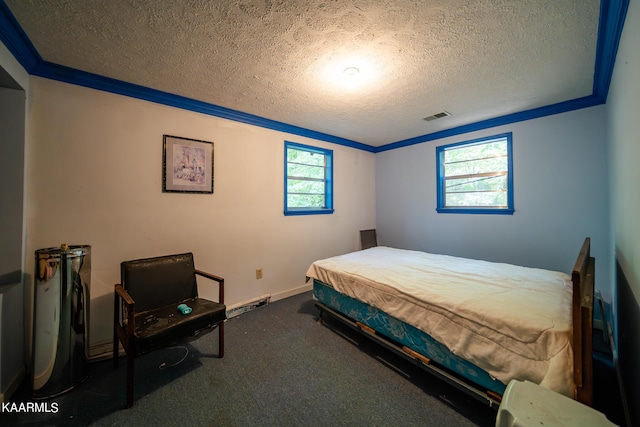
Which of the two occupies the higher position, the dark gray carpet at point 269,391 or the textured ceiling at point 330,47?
the textured ceiling at point 330,47

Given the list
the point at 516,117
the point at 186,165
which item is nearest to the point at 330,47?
the point at 186,165

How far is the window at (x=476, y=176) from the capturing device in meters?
3.03

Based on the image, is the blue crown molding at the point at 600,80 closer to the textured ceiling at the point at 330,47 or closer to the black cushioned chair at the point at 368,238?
the textured ceiling at the point at 330,47

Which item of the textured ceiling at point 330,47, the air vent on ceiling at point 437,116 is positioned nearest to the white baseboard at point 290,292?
the textured ceiling at point 330,47

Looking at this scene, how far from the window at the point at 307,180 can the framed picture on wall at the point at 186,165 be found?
1.04 meters

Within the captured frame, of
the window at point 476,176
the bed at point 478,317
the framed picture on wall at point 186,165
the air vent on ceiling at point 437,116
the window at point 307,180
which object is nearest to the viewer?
the bed at point 478,317

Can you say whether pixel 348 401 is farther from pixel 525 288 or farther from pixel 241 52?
pixel 241 52

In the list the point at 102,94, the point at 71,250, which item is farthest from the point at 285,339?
the point at 102,94

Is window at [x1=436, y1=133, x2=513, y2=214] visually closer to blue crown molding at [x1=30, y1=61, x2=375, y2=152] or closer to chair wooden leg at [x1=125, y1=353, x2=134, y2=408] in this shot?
blue crown molding at [x1=30, y1=61, x2=375, y2=152]

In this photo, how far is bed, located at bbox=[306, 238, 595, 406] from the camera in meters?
1.09

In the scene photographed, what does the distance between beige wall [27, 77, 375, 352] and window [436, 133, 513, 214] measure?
2.24 m

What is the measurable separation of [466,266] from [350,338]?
4.60 feet

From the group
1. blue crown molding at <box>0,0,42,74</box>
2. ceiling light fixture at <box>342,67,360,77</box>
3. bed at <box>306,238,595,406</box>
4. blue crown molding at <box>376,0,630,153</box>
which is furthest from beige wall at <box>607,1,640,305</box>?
blue crown molding at <box>0,0,42,74</box>

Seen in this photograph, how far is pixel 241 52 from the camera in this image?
5.64 ft
